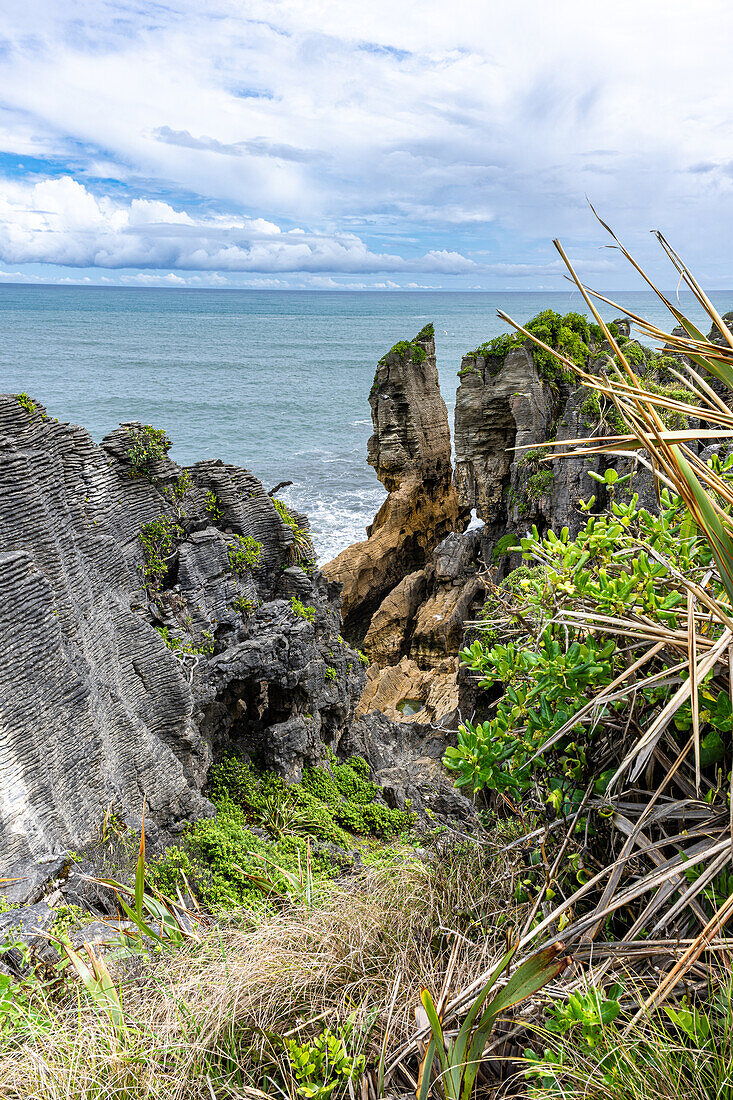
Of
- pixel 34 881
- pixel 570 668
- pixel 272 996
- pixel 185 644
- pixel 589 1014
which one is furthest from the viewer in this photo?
pixel 185 644

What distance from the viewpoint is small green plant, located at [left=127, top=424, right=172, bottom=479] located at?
28.8 feet

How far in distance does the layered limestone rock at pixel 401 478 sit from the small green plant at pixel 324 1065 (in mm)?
20495

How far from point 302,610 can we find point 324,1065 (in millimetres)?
8918

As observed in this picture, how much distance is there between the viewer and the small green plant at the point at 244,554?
33.8 feet

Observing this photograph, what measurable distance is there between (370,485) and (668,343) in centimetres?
4025

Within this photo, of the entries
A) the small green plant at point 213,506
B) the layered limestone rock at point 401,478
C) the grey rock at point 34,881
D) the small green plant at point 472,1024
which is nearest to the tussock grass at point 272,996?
the small green plant at point 472,1024

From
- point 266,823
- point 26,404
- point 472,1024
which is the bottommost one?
point 266,823

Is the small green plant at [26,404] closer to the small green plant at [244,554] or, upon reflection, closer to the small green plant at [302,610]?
the small green plant at [244,554]

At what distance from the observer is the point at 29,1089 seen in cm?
217

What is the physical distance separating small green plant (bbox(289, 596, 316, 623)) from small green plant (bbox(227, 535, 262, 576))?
0.86 meters

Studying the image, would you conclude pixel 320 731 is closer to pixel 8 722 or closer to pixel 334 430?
pixel 8 722

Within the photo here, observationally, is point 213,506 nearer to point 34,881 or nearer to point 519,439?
point 34,881

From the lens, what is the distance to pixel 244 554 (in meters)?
10.4

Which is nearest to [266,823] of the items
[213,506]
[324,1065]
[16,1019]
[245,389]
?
[213,506]
